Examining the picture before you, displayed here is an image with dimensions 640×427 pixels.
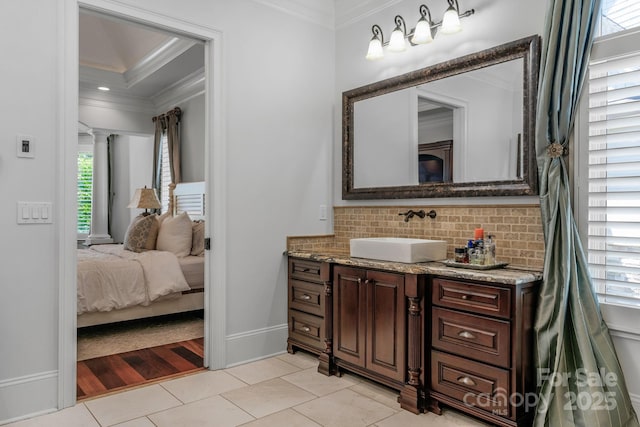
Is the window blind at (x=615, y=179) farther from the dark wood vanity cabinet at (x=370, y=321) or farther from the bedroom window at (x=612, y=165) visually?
the dark wood vanity cabinet at (x=370, y=321)

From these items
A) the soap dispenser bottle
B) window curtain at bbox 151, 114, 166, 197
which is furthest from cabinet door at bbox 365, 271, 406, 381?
window curtain at bbox 151, 114, 166, 197

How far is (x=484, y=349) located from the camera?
7.57 feet

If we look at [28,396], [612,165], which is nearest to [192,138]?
[28,396]

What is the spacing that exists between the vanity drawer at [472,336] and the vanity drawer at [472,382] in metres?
0.05

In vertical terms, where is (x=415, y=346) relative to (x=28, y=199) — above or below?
below

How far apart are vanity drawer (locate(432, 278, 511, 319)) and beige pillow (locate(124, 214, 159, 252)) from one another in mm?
3502

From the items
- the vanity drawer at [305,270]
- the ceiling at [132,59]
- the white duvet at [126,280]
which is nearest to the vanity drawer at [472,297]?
the vanity drawer at [305,270]

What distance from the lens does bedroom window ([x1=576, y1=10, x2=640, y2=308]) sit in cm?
222

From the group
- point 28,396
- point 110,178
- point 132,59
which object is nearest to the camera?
point 28,396

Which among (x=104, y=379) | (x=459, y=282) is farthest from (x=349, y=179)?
(x=104, y=379)

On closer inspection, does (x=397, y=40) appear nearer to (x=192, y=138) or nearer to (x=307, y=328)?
Result: (x=307, y=328)

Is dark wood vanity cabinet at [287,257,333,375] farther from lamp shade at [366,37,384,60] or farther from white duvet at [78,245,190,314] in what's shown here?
lamp shade at [366,37,384,60]

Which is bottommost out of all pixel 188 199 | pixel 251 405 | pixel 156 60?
pixel 251 405

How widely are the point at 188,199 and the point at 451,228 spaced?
13.4 ft
